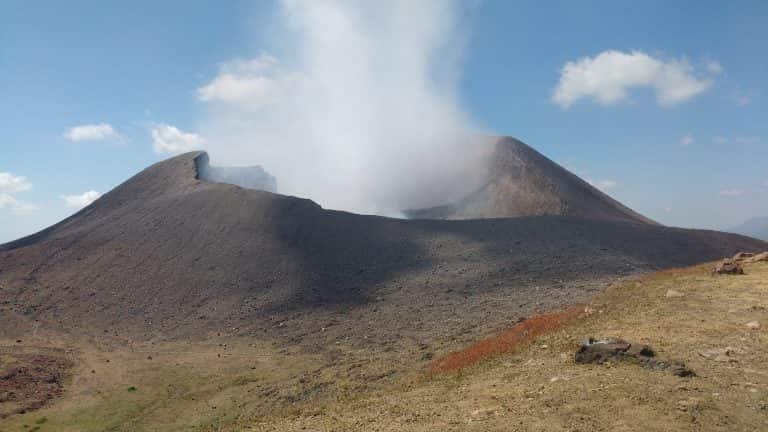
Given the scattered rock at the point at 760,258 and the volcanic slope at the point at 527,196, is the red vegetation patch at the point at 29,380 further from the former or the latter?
the volcanic slope at the point at 527,196

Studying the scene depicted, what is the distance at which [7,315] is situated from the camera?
3612 centimetres

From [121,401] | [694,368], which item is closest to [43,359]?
[121,401]

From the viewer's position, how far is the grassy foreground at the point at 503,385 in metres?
9.77

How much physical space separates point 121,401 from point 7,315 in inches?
789

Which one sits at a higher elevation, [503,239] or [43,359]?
[503,239]

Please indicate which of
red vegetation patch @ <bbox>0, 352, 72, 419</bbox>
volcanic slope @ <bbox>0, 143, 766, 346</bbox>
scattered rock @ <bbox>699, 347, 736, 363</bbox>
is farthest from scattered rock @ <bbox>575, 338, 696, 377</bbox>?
red vegetation patch @ <bbox>0, 352, 72, 419</bbox>

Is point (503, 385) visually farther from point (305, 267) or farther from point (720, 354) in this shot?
point (305, 267)

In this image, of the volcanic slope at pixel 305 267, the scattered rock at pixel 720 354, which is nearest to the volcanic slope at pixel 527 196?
the volcanic slope at pixel 305 267

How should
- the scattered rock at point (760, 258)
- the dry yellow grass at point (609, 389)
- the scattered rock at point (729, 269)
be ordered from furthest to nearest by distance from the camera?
the scattered rock at point (760, 258)
the scattered rock at point (729, 269)
the dry yellow grass at point (609, 389)

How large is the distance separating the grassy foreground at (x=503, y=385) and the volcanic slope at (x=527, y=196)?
1538 inches

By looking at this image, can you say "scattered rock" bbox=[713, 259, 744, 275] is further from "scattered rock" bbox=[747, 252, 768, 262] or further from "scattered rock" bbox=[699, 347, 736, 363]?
"scattered rock" bbox=[699, 347, 736, 363]

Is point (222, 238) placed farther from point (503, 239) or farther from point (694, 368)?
point (694, 368)

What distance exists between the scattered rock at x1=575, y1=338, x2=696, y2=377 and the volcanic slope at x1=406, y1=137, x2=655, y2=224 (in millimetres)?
46965

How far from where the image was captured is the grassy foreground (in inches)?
384
